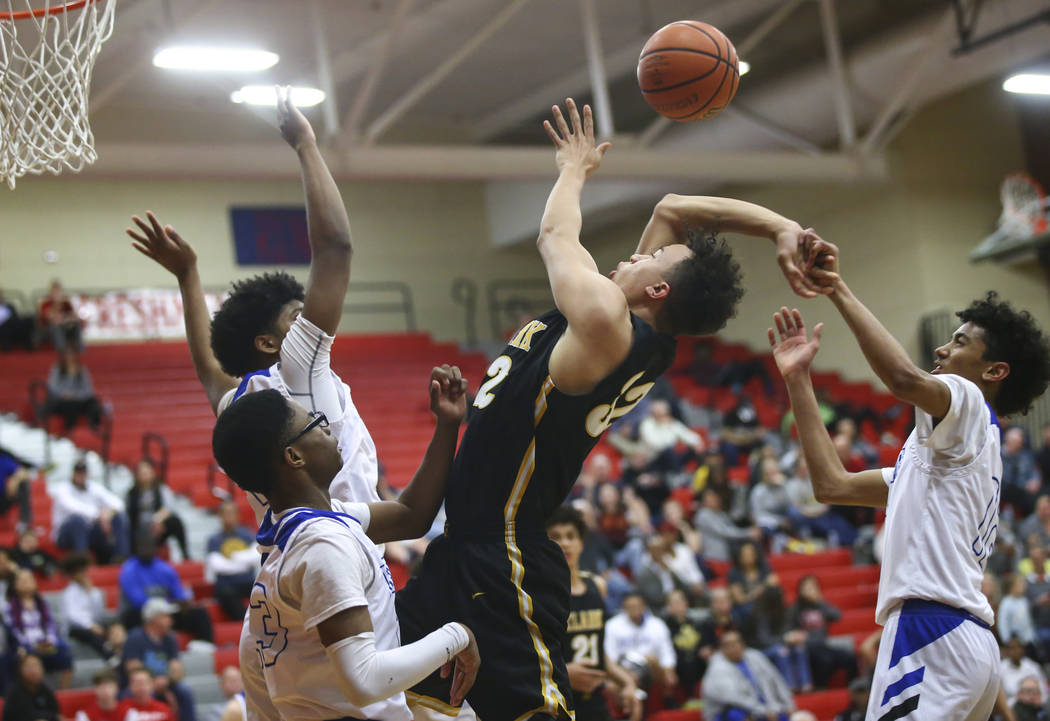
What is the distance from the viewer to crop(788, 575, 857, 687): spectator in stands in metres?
10.9

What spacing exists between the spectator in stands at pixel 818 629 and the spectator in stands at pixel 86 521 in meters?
5.87

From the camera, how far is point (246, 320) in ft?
12.3

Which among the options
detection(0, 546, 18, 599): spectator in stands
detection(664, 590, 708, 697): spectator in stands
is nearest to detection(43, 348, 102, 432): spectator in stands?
detection(0, 546, 18, 599): spectator in stands

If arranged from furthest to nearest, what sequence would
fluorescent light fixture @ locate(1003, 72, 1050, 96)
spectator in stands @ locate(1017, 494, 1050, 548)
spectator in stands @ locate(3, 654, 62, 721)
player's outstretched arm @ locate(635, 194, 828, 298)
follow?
fluorescent light fixture @ locate(1003, 72, 1050, 96), spectator in stands @ locate(1017, 494, 1050, 548), spectator in stands @ locate(3, 654, 62, 721), player's outstretched arm @ locate(635, 194, 828, 298)

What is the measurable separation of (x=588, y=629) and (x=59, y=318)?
12159 mm

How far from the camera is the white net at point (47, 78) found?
4832mm

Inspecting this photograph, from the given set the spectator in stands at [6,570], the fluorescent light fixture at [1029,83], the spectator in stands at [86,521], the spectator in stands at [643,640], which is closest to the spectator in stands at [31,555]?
the spectator in stands at [86,521]

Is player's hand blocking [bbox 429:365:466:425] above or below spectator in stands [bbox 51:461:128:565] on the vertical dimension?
above

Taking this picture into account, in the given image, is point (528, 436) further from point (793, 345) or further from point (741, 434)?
point (741, 434)

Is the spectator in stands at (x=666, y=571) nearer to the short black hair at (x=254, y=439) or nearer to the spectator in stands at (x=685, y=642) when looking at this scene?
the spectator in stands at (x=685, y=642)

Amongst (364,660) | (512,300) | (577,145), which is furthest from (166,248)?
(512,300)

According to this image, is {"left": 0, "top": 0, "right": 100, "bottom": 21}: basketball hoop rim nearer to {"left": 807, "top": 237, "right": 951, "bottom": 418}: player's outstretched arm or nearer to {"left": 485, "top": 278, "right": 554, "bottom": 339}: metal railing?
{"left": 807, "top": 237, "right": 951, "bottom": 418}: player's outstretched arm

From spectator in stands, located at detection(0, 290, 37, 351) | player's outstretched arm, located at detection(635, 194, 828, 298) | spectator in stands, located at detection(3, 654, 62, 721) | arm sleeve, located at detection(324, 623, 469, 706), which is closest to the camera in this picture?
arm sleeve, located at detection(324, 623, 469, 706)

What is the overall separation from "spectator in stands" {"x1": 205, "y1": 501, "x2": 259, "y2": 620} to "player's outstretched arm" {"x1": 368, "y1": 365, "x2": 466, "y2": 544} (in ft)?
24.1
